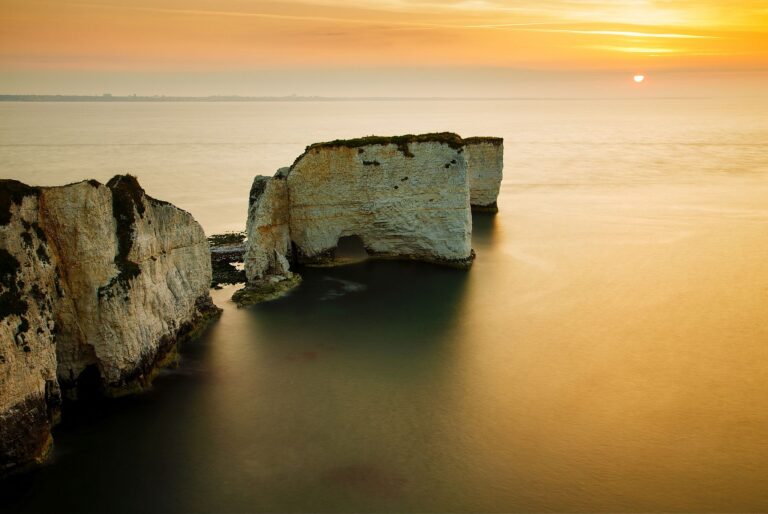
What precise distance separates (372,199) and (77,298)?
18638 millimetres

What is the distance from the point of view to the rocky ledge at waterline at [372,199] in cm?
3494

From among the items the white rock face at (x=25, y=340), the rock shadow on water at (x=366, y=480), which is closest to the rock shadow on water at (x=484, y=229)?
the rock shadow on water at (x=366, y=480)

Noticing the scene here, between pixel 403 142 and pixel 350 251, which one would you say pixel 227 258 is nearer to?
pixel 350 251

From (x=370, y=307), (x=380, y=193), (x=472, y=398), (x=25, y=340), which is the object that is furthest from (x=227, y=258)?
(x=25, y=340)

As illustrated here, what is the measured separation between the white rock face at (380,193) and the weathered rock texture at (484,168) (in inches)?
493

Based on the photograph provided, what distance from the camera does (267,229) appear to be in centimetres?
3369

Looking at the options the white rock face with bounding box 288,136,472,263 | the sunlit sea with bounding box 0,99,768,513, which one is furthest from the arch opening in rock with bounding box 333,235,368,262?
the white rock face with bounding box 288,136,472,263

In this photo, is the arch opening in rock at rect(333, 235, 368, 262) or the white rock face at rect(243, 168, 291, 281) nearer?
the white rock face at rect(243, 168, 291, 281)

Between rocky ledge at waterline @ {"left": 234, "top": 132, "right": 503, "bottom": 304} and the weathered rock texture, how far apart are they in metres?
12.4

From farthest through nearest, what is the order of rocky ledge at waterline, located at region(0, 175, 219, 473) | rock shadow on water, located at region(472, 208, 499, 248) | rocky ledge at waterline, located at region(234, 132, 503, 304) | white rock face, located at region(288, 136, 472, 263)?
rock shadow on water, located at region(472, 208, 499, 248) → white rock face, located at region(288, 136, 472, 263) → rocky ledge at waterline, located at region(234, 132, 503, 304) → rocky ledge at waterline, located at region(0, 175, 219, 473)

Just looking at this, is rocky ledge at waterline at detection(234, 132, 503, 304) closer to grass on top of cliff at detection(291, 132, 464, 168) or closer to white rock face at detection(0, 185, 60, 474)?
Answer: grass on top of cliff at detection(291, 132, 464, 168)

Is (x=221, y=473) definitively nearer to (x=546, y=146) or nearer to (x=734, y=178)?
(x=734, y=178)

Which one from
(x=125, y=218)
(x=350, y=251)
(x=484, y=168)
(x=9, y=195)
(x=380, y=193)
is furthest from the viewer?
(x=484, y=168)

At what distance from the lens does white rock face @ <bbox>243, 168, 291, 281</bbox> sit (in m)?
33.1
